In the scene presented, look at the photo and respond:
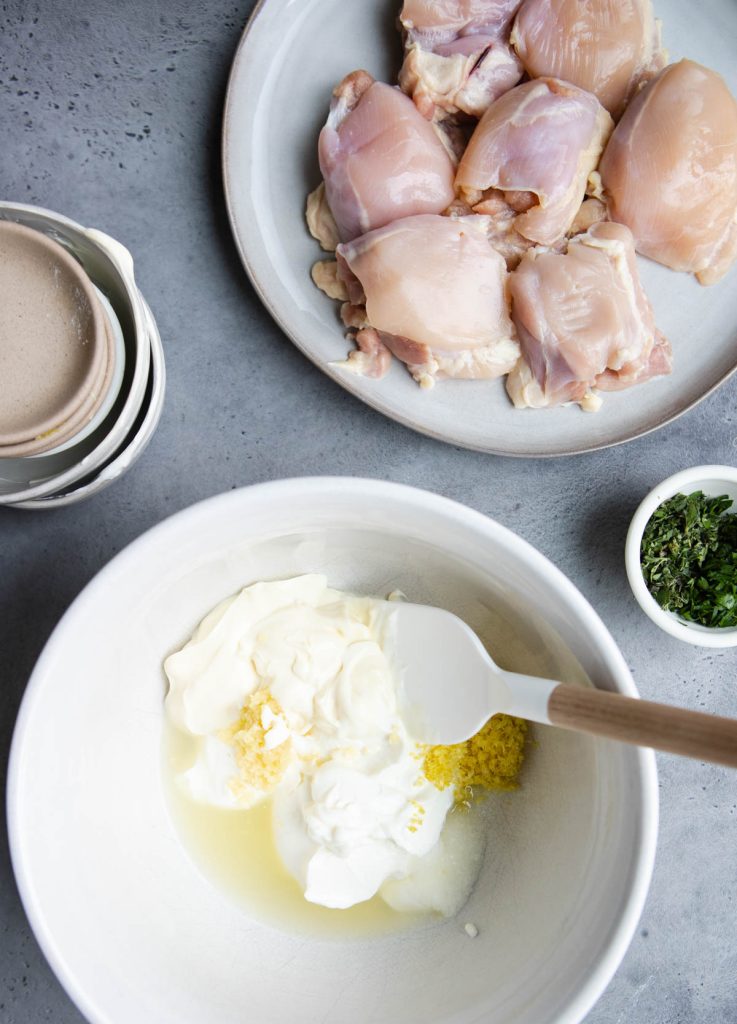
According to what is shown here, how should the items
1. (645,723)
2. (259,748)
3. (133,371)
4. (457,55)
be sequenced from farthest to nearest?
(457,55)
(133,371)
(259,748)
(645,723)

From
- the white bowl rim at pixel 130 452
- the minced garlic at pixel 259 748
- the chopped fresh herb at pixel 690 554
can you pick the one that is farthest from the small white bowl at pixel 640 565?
the white bowl rim at pixel 130 452

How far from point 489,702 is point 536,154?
0.77 m

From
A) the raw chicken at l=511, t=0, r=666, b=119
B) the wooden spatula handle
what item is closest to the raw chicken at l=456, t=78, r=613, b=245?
the raw chicken at l=511, t=0, r=666, b=119

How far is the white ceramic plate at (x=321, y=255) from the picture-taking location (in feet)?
4.31

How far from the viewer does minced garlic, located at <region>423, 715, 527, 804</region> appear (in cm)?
115

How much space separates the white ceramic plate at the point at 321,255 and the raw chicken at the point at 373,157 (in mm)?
54

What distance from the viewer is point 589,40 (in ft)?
4.39

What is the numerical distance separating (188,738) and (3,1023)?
0.55 m

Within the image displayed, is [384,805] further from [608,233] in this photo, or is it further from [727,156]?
[727,156]

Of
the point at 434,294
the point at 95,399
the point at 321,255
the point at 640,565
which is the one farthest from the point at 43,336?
the point at 640,565

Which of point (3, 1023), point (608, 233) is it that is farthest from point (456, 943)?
point (608, 233)

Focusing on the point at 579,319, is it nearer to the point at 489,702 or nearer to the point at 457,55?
the point at 457,55

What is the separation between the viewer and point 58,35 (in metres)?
1.38

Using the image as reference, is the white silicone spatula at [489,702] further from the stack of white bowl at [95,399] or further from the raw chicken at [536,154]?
the raw chicken at [536,154]
